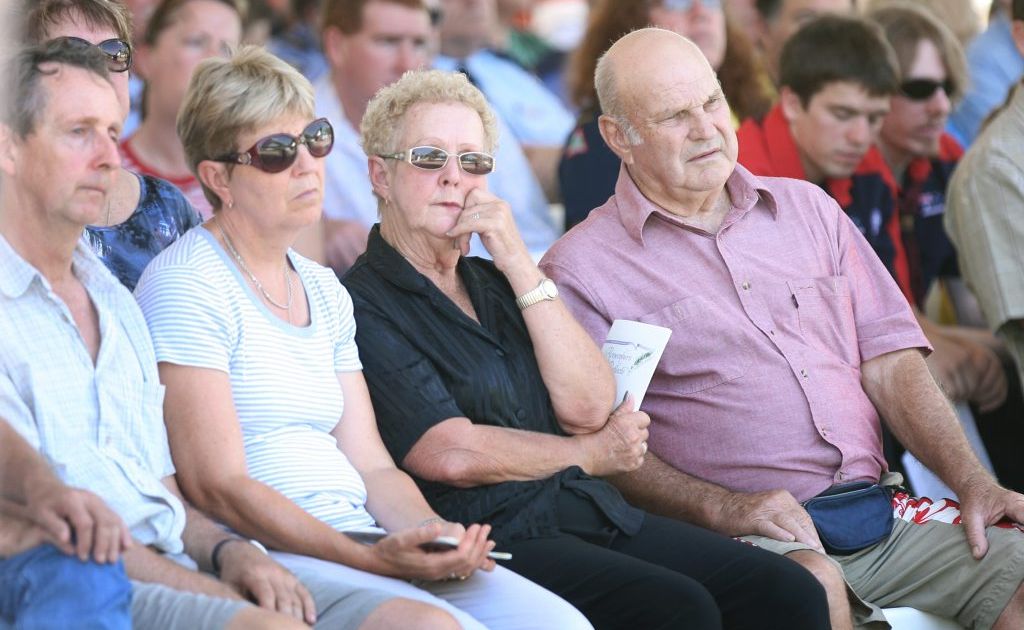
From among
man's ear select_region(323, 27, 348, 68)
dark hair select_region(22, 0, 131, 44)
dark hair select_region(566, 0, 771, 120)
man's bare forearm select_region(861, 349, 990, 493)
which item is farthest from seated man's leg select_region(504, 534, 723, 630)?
man's ear select_region(323, 27, 348, 68)

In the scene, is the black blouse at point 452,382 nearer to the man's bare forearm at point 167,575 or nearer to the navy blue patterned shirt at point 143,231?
the navy blue patterned shirt at point 143,231

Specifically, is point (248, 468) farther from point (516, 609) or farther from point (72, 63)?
point (72, 63)

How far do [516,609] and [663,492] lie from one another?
761 mm

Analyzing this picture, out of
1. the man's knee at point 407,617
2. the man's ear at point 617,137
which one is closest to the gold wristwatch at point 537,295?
the man's ear at point 617,137

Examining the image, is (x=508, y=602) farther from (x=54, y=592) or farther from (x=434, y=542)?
(x=54, y=592)

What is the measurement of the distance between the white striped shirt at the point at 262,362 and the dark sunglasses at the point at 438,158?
1.59 ft

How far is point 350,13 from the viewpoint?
5391 millimetres

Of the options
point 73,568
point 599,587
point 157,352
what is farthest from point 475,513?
point 73,568

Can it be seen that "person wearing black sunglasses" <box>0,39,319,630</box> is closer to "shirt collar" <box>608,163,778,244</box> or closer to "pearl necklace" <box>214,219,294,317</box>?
"pearl necklace" <box>214,219,294,317</box>

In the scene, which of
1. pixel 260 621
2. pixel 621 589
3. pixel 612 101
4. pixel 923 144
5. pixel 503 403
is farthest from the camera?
pixel 923 144

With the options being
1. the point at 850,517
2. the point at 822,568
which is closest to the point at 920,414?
the point at 850,517

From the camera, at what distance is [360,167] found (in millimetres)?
5035

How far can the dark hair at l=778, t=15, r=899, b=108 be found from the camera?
477 centimetres

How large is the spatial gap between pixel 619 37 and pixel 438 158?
6.40ft
